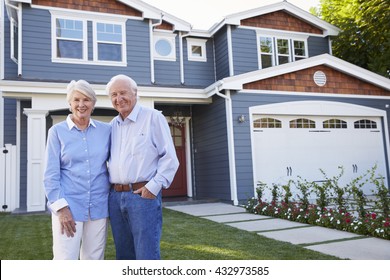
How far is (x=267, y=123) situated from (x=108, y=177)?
6890mm

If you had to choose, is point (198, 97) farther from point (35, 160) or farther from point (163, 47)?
point (35, 160)

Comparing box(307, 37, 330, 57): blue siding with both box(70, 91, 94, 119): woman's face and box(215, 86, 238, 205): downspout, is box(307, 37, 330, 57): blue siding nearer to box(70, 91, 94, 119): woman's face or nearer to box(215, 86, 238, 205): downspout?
box(215, 86, 238, 205): downspout

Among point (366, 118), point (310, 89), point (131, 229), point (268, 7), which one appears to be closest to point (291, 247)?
point (131, 229)

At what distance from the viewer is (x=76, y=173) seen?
209cm

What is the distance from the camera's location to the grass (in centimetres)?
363

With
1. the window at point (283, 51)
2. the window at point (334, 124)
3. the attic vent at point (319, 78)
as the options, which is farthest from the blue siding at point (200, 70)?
the window at point (334, 124)

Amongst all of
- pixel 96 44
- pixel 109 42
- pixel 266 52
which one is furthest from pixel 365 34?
pixel 96 44

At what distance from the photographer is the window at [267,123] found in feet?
28.2

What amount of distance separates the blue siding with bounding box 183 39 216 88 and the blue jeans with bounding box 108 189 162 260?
8616 millimetres

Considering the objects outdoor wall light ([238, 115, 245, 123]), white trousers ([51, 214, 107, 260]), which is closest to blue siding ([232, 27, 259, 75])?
outdoor wall light ([238, 115, 245, 123])

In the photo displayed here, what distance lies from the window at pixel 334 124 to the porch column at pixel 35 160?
6723 mm
